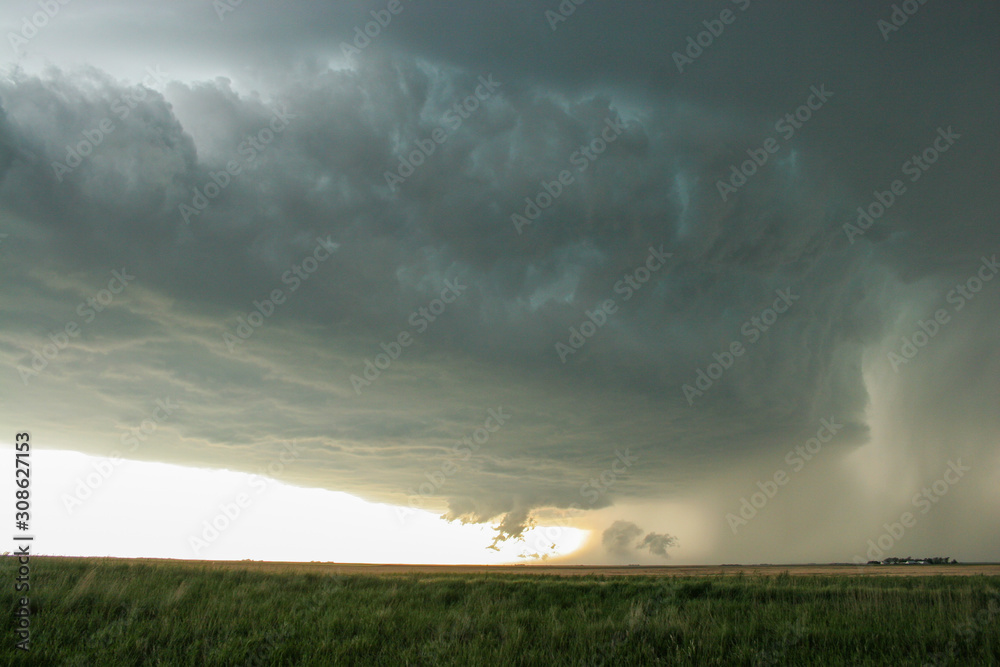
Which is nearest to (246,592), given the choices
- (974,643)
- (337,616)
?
(337,616)

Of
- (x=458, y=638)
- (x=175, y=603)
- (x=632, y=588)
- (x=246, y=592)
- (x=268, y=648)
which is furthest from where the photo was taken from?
(x=632, y=588)

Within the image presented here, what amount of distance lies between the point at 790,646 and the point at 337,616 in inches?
410

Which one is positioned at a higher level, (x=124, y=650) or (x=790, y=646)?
(x=790, y=646)

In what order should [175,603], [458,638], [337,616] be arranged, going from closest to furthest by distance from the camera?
[458,638]
[337,616]
[175,603]

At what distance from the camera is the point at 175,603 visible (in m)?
14.7

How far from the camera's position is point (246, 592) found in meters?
17.9

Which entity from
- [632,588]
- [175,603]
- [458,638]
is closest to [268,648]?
[458,638]

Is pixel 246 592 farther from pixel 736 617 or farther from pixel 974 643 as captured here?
pixel 974 643

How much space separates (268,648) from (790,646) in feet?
34.5

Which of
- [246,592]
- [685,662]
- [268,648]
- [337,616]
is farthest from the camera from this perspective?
[246,592]

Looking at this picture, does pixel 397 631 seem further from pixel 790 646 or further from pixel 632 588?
pixel 632 588

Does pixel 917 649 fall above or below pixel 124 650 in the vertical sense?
above

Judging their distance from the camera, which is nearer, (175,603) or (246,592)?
(175,603)

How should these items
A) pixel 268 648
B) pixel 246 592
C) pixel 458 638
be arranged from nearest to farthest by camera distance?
pixel 268 648 < pixel 458 638 < pixel 246 592
